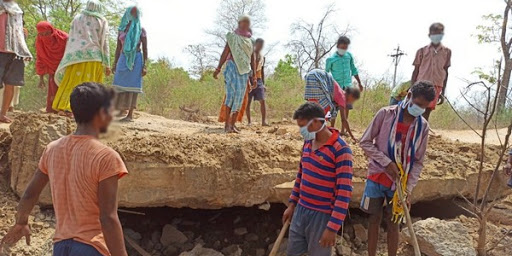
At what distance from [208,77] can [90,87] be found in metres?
13.1

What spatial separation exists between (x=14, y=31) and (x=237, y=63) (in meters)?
2.34

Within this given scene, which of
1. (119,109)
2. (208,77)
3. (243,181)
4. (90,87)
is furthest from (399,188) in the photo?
(208,77)

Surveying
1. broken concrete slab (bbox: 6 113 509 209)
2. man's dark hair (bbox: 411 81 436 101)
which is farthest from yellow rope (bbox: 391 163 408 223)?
broken concrete slab (bbox: 6 113 509 209)

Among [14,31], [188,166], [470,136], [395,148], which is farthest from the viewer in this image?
[470,136]

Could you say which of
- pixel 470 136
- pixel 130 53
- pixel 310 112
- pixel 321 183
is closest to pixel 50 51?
pixel 130 53

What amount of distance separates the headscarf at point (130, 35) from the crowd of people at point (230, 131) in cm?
1

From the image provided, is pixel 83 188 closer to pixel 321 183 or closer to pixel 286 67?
pixel 321 183

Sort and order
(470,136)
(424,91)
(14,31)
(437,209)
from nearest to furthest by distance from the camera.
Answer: (424,91) < (14,31) < (437,209) < (470,136)

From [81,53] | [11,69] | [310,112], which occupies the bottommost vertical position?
[310,112]

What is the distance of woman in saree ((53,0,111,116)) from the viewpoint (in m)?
4.51

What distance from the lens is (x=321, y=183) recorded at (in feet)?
8.50

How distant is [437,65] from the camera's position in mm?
5020

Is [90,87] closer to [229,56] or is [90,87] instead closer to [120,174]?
[120,174]

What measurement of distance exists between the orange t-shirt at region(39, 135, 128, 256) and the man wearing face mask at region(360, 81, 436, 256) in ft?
6.17
